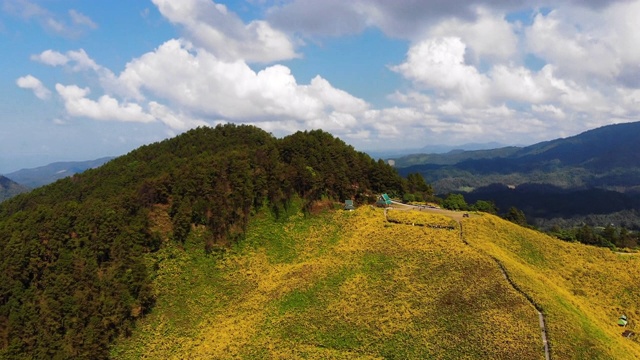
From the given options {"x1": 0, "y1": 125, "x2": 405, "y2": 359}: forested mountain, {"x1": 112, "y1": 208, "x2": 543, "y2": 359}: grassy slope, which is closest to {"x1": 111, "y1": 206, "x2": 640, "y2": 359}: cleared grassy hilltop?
{"x1": 112, "y1": 208, "x2": 543, "y2": 359}: grassy slope

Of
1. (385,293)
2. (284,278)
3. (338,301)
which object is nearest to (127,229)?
(284,278)

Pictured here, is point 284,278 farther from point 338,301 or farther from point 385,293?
point 385,293

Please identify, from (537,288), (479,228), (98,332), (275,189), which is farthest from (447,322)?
(98,332)

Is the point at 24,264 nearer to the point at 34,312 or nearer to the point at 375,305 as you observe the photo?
the point at 34,312

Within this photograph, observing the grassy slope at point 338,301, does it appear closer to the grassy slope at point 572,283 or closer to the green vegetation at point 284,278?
the green vegetation at point 284,278

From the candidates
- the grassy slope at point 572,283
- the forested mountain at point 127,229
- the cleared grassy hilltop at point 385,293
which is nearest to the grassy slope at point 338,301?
the cleared grassy hilltop at point 385,293
